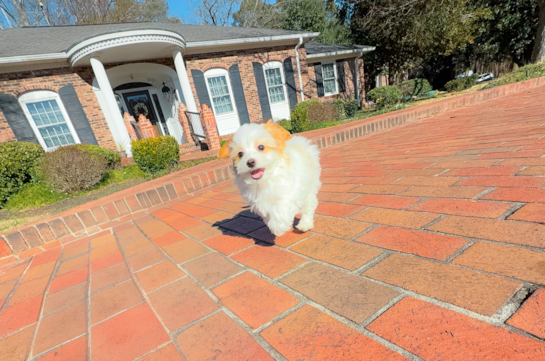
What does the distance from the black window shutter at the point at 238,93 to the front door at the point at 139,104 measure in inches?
175

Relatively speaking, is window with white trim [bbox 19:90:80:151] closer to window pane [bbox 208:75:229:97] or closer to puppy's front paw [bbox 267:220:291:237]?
window pane [bbox 208:75:229:97]

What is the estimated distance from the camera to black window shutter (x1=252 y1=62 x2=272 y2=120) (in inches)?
530

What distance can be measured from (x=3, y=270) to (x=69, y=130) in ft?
31.9

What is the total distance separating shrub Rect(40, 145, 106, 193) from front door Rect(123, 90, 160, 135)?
658 centimetres

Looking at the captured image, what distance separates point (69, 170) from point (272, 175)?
273 inches

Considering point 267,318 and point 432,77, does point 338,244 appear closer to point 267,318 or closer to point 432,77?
point 267,318

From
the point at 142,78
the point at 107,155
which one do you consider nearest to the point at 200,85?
the point at 142,78

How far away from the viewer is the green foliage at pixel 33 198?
6402 millimetres

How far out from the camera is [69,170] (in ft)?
20.8

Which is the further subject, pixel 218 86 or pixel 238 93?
pixel 238 93

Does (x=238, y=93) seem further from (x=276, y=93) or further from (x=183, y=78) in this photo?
(x=183, y=78)

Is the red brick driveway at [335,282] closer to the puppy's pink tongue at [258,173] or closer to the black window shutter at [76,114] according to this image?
the puppy's pink tongue at [258,173]

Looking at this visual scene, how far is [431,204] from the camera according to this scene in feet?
6.21

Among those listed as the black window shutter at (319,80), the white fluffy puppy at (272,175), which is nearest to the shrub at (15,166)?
the white fluffy puppy at (272,175)
